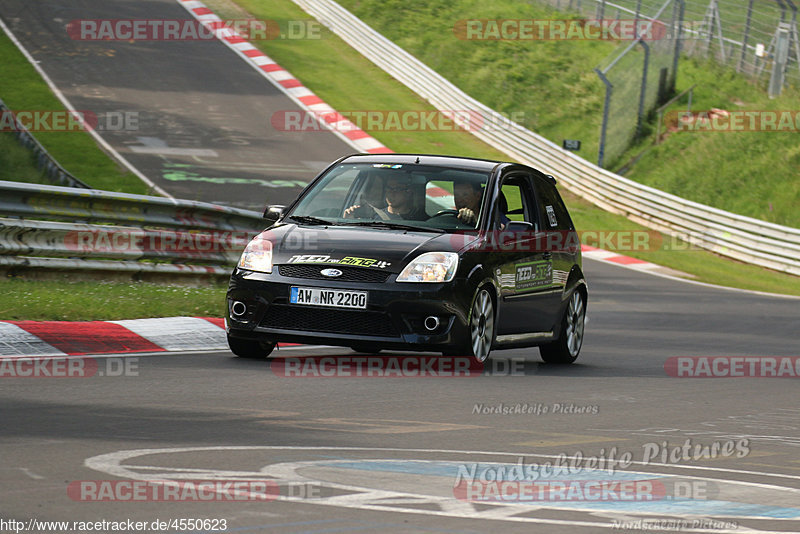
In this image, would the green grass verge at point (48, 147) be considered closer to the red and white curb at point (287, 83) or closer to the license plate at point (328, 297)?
the red and white curb at point (287, 83)

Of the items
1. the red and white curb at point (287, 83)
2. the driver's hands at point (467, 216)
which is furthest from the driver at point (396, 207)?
the red and white curb at point (287, 83)

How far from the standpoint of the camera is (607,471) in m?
6.17

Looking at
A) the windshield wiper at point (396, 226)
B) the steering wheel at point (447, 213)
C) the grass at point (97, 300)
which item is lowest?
the grass at point (97, 300)

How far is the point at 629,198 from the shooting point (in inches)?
1152

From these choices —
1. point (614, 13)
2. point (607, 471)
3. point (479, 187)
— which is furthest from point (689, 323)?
point (614, 13)

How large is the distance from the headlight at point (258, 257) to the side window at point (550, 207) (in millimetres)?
2682

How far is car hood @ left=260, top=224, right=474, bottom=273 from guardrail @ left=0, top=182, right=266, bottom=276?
3.31 meters

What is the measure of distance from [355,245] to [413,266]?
0.47 meters

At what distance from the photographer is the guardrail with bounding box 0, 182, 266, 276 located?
1259 cm

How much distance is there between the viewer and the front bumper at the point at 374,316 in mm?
9531

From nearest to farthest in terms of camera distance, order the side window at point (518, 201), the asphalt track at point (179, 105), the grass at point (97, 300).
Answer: the grass at point (97, 300) → the side window at point (518, 201) → the asphalt track at point (179, 105)

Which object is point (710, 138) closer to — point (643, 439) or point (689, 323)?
point (689, 323)

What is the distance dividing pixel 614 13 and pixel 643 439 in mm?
32779

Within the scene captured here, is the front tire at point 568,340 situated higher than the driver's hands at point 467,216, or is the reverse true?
the driver's hands at point 467,216
